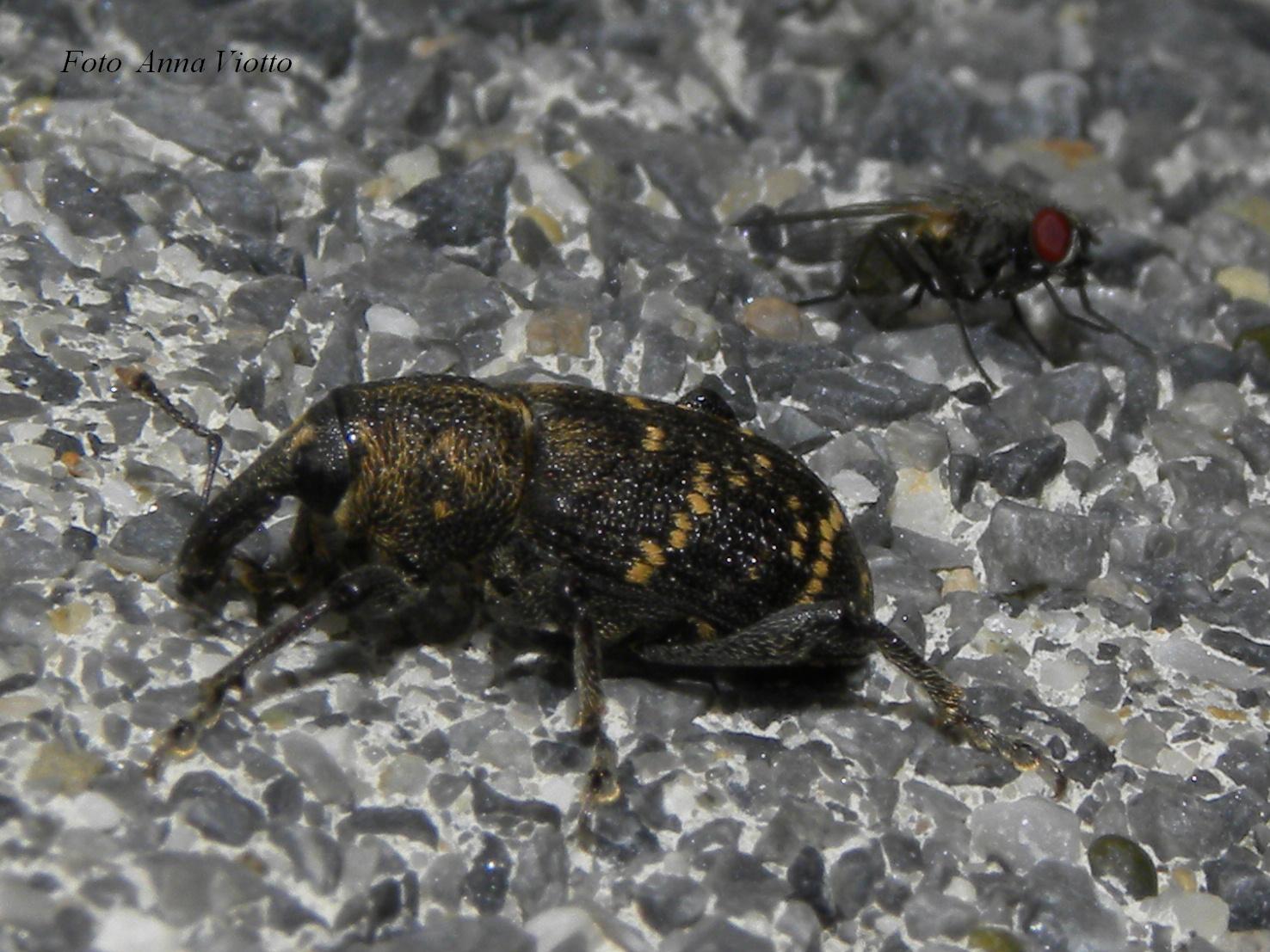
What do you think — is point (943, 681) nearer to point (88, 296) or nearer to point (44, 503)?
point (44, 503)

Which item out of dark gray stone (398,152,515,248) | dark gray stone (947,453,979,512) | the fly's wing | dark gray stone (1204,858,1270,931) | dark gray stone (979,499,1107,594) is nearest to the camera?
dark gray stone (1204,858,1270,931)

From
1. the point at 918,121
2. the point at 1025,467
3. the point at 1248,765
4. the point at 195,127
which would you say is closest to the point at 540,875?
the point at 1248,765

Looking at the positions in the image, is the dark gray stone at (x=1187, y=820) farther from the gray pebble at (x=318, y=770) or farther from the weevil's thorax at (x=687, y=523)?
the gray pebble at (x=318, y=770)

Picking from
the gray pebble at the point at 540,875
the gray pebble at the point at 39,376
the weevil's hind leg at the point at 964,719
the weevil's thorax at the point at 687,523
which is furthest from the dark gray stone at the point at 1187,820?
the gray pebble at the point at 39,376

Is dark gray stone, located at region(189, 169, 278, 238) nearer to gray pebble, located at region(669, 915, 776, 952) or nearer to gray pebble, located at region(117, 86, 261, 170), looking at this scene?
gray pebble, located at region(117, 86, 261, 170)

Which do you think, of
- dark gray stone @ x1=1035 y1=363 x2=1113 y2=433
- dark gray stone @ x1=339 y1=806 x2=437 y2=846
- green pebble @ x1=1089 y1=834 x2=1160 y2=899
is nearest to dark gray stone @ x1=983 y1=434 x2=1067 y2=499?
dark gray stone @ x1=1035 y1=363 x2=1113 y2=433

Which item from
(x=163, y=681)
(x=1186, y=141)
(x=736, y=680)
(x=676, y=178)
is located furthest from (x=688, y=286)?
(x=1186, y=141)
